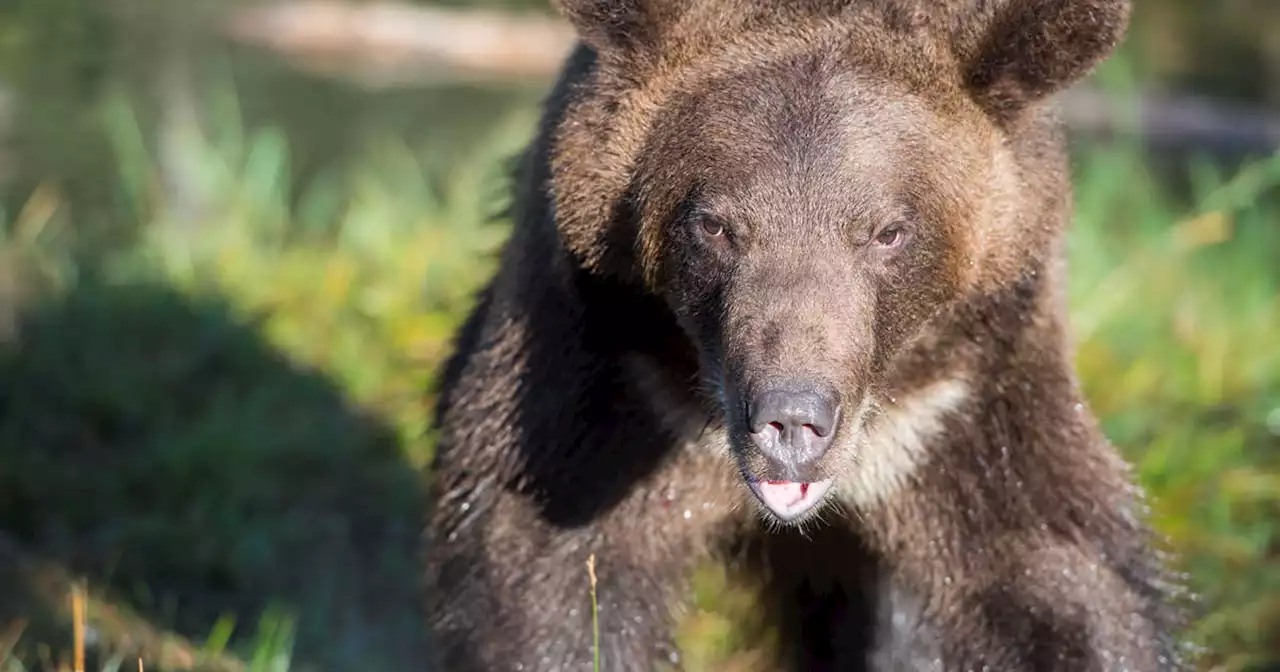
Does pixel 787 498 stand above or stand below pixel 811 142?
below

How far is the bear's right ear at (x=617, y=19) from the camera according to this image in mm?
4258

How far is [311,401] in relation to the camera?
25.0 ft

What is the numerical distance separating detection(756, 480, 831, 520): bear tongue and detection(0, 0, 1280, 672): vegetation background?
1.17 meters

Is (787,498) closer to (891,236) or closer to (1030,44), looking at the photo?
(891,236)

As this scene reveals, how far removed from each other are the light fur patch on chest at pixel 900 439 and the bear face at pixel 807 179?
0.14 metres

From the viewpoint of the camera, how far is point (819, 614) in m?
5.38

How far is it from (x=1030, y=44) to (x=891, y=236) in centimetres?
50

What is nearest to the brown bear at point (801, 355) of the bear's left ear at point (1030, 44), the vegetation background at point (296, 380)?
the bear's left ear at point (1030, 44)

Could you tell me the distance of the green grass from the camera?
6273mm

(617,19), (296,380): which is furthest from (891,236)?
(296,380)

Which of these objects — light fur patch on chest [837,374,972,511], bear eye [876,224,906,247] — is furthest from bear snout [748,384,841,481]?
light fur patch on chest [837,374,972,511]

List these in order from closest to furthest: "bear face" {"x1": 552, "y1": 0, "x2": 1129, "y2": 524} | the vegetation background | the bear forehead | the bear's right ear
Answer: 1. "bear face" {"x1": 552, "y1": 0, "x2": 1129, "y2": 524}
2. the bear forehead
3. the bear's right ear
4. the vegetation background

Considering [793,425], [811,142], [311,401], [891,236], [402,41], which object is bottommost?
[402,41]

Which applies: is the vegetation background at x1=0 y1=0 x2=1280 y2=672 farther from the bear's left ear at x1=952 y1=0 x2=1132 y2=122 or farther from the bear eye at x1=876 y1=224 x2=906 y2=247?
the bear's left ear at x1=952 y1=0 x2=1132 y2=122
